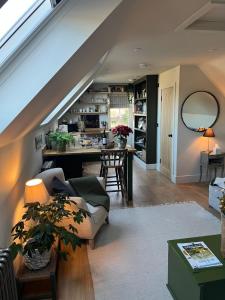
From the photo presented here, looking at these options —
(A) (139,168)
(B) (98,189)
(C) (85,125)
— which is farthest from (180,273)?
(C) (85,125)

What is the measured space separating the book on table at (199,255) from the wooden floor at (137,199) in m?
0.91

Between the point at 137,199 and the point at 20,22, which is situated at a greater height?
the point at 20,22

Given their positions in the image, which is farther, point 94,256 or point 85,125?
point 85,125

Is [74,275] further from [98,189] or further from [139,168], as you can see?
[139,168]

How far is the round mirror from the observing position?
15.4ft

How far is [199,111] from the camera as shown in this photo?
475cm

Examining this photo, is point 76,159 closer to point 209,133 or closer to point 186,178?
point 186,178

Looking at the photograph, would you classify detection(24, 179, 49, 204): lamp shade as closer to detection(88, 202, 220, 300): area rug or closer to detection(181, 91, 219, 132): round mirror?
detection(88, 202, 220, 300): area rug

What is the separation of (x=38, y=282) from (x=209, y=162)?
3.79 metres

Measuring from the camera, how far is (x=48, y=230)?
6.20ft

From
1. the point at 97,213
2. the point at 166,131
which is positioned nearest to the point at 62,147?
the point at 97,213

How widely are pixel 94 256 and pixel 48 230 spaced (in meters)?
0.90

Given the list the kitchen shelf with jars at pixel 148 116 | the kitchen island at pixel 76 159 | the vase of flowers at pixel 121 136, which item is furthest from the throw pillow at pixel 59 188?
the kitchen shelf with jars at pixel 148 116

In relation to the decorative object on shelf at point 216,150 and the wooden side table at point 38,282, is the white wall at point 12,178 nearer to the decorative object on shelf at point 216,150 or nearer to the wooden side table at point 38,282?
the wooden side table at point 38,282
